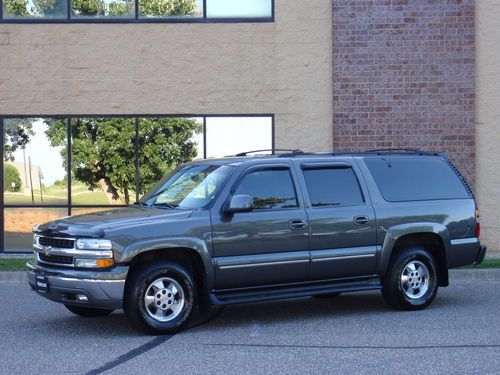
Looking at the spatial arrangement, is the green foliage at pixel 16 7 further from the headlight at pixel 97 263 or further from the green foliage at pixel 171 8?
the headlight at pixel 97 263

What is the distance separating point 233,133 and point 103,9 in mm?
3411

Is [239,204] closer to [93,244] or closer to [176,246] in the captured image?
[176,246]

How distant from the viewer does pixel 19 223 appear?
1870cm

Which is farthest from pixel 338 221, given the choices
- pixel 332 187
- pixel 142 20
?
pixel 142 20

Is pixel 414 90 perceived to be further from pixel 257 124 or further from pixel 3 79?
pixel 3 79

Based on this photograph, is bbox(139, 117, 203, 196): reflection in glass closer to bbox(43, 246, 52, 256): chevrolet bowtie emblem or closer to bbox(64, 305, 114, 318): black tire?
bbox(64, 305, 114, 318): black tire

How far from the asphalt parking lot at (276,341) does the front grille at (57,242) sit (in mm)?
883

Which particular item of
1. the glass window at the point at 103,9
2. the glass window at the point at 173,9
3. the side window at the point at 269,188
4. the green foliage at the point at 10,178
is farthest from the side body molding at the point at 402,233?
the green foliage at the point at 10,178

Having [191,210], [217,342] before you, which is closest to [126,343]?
[217,342]

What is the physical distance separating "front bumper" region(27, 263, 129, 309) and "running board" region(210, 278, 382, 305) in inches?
40.3

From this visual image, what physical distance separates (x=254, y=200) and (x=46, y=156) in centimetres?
912

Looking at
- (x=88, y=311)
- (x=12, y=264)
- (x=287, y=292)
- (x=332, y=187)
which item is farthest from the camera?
(x=12, y=264)

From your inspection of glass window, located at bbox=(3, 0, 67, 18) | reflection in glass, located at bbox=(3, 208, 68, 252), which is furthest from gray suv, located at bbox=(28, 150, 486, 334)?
glass window, located at bbox=(3, 0, 67, 18)

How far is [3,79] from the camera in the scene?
18.5 metres
